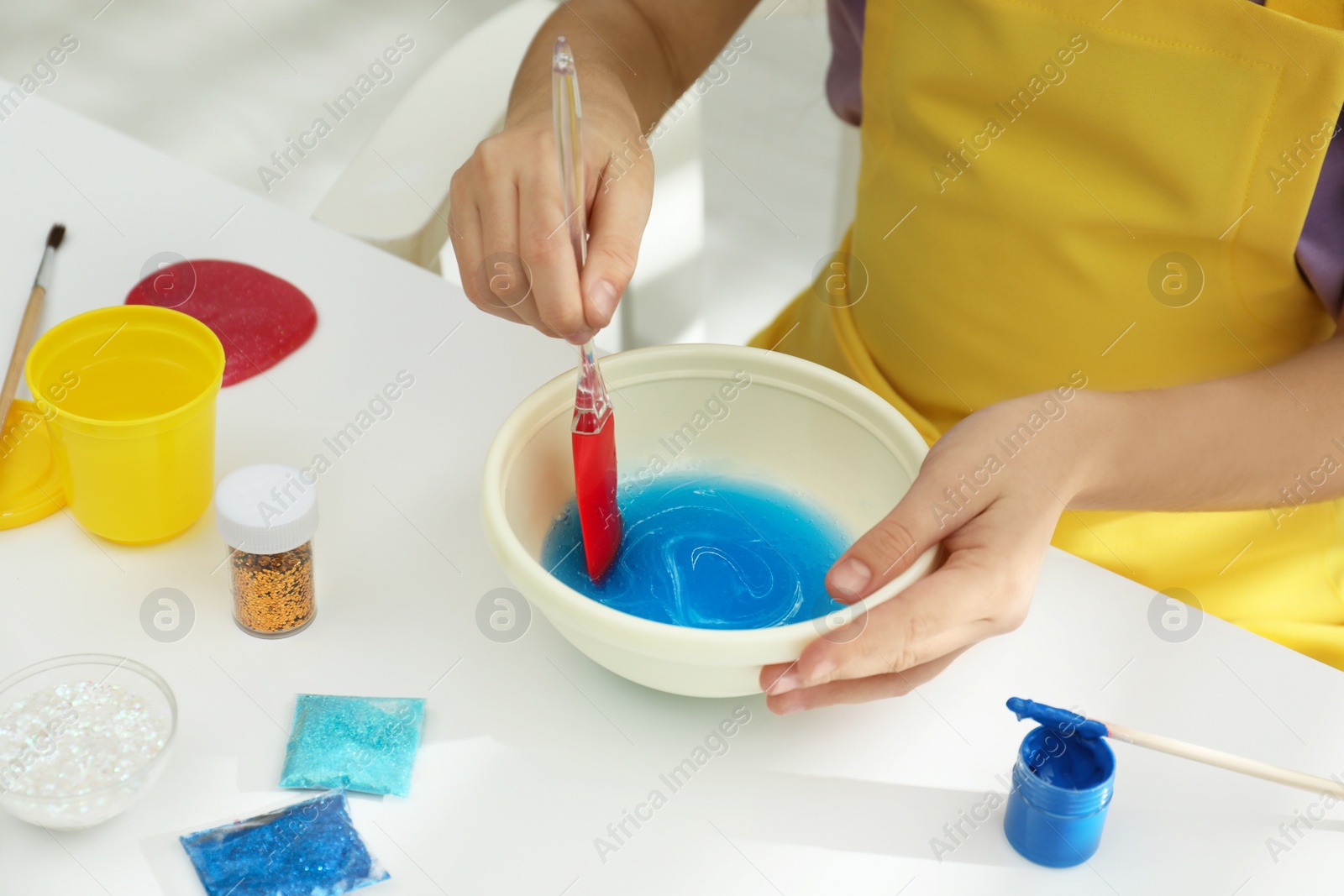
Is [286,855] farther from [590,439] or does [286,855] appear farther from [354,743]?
[590,439]

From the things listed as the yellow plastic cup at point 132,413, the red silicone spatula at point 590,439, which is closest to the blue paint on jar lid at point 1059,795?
the red silicone spatula at point 590,439

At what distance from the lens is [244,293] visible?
3.30 ft

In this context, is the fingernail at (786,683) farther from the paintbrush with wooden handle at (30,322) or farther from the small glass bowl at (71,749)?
the paintbrush with wooden handle at (30,322)

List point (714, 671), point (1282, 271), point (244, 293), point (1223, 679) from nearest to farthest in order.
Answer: point (714, 671)
point (1223, 679)
point (1282, 271)
point (244, 293)

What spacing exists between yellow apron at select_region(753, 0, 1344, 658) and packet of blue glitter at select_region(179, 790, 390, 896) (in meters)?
0.60

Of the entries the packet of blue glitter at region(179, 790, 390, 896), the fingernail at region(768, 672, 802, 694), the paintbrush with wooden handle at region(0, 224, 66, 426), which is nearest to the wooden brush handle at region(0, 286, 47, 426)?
the paintbrush with wooden handle at region(0, 224, 66, 426)

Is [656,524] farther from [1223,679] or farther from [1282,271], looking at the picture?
[1282,271]

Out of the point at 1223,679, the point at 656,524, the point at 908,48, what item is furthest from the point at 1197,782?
the point at 908,48

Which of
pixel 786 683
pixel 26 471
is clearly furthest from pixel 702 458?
pixel 26 471

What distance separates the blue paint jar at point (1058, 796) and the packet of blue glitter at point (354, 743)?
35cm

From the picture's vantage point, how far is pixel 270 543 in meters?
0.72

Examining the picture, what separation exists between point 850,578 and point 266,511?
349 millimetres

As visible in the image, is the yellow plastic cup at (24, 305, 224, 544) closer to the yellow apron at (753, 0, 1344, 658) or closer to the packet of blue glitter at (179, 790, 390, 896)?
the packet of blue glitter at (179, 790, 390, 896)

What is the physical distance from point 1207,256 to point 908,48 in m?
0.29
